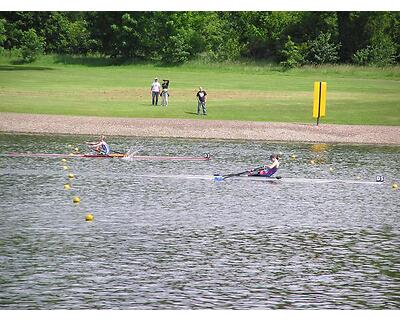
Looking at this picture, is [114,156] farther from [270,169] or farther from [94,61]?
[94,61]

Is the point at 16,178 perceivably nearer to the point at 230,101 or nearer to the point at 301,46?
the point at 230,101

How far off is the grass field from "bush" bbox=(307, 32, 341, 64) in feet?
16.6

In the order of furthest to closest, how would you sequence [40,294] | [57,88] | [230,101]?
[57,88], [230,101], [40,294]

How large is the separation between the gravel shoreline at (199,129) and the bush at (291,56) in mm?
48004

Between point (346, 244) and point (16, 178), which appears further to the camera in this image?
point (16, 178)

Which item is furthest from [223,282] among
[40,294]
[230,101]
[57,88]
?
[57,88]

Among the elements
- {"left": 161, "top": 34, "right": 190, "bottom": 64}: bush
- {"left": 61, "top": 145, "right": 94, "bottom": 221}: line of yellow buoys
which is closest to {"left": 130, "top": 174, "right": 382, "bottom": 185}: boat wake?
{"left": 61, "top": 145, "right": 94, "bottom": 221}: line of yellow buoys

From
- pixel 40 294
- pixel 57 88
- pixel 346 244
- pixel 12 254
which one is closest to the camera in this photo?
pixel 40 294

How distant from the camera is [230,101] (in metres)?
72.9

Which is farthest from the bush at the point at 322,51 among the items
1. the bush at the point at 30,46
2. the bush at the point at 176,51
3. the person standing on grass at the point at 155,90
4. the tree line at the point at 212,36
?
the person standing on grass at the point at 155,90

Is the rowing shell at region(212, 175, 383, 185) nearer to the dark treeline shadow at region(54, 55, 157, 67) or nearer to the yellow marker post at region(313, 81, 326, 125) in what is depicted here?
the yellow marker post at region(313, 81, 326, 125)

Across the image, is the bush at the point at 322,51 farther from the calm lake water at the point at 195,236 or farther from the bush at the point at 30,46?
the calm lake water at the point at 195,236

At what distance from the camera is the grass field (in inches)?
2569

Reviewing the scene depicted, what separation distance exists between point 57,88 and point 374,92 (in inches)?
1104
